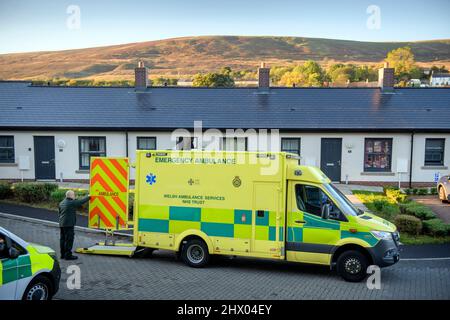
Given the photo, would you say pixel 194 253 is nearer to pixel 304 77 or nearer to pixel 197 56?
pixel 304 77

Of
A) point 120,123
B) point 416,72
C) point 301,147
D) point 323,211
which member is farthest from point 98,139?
point 416,72

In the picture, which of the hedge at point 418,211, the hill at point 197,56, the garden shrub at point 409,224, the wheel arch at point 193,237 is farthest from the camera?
the hill at point 197,56

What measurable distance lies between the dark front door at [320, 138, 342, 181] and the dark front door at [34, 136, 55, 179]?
14.3m

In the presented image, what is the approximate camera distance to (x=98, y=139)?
2361cm

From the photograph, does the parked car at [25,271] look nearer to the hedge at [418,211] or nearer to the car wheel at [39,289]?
the car wheel at [39,289]

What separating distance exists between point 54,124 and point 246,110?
1036 centimetres

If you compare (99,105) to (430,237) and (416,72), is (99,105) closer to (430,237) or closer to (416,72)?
(430,237)

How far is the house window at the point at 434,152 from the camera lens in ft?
76.8

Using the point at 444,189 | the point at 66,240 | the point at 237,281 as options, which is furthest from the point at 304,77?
the point at 237,281

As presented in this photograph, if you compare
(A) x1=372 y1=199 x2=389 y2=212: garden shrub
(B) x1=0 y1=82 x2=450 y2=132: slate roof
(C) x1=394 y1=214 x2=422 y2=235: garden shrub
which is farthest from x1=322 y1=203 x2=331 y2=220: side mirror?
(B) x1=0 y1=82 x2=450 y2=132: slate roof

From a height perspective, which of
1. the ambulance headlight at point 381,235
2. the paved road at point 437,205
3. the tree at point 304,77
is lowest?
the paved road at point 437,205

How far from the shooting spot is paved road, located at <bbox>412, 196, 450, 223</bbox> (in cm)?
1660

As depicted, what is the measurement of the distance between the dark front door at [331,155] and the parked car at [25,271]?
1762 cm

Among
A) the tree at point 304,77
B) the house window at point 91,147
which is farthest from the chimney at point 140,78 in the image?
the tree at point 304,77
